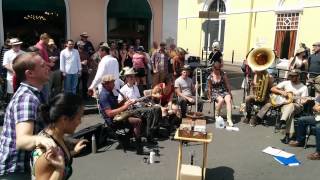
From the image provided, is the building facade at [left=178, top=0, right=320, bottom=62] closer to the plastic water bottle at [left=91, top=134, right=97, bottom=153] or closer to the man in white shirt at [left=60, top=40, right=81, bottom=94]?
the man in white shirt at [left=60, top=40, right=81, bottom=94]

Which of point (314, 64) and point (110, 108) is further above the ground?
point (314, 64)

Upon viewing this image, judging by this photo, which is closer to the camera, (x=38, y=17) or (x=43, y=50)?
(x=43, y=50)

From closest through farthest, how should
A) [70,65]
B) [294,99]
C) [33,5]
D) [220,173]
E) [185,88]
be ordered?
[220,173] < [294,99] < [185,88] < [70,65] < [33,5]

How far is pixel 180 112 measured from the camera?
733 cm

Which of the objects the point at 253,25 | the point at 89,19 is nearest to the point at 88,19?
the point at 89,19

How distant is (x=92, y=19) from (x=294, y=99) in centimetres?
682

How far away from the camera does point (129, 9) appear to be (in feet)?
38.3

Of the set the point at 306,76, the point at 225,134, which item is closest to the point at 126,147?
the point at 225,134

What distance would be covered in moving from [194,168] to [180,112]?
2.81 m

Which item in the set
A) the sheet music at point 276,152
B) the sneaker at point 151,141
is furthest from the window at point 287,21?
the sneaker at point 151,141

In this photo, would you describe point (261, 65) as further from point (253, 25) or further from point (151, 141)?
point (253, 25)

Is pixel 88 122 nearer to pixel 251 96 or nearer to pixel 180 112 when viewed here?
pixel 180 112

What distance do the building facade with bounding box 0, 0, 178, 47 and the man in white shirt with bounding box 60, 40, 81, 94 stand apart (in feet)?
8.21

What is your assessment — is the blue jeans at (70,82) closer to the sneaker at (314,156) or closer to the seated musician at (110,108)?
the seated musician at (110,108)
